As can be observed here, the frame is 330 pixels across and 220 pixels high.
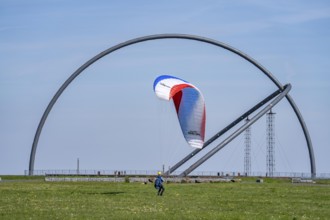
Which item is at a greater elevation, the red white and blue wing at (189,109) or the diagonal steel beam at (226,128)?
the diagonal steel beam at (226,128)

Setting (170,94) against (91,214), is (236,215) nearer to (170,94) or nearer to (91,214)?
(91,214)

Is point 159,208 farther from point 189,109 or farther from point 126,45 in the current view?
point 126,45

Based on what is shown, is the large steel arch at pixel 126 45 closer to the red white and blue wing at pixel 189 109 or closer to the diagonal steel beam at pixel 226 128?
the diagonal steel beam at pixel 226 128

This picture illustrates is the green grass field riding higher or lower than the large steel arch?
lower

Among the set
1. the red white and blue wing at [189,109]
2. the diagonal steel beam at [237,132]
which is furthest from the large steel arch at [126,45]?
the red white and blue wing at [189,109]

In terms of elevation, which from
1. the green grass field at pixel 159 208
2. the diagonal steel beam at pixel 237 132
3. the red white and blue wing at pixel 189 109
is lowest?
the green grass field at pixel 159 208

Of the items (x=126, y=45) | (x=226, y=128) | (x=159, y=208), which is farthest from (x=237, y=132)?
(x=159, y=208)

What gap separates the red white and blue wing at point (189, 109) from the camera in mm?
44562

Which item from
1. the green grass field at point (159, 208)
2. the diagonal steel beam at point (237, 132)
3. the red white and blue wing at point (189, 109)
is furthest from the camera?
the diagonal steel beam at point (237, 132)

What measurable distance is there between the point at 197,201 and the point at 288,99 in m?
64.0

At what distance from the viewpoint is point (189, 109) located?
148 feet

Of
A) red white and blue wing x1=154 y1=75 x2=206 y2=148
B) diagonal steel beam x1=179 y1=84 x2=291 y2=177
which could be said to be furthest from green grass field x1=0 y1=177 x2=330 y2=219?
diagonal steel beam x1=179 y1=84 x2=291 y2=177

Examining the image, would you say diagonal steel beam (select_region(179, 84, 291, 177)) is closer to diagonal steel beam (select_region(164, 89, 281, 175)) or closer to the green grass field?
diagonal steel beam (select_region(164, 89, 281, 175))

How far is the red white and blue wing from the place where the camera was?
1754 inches
